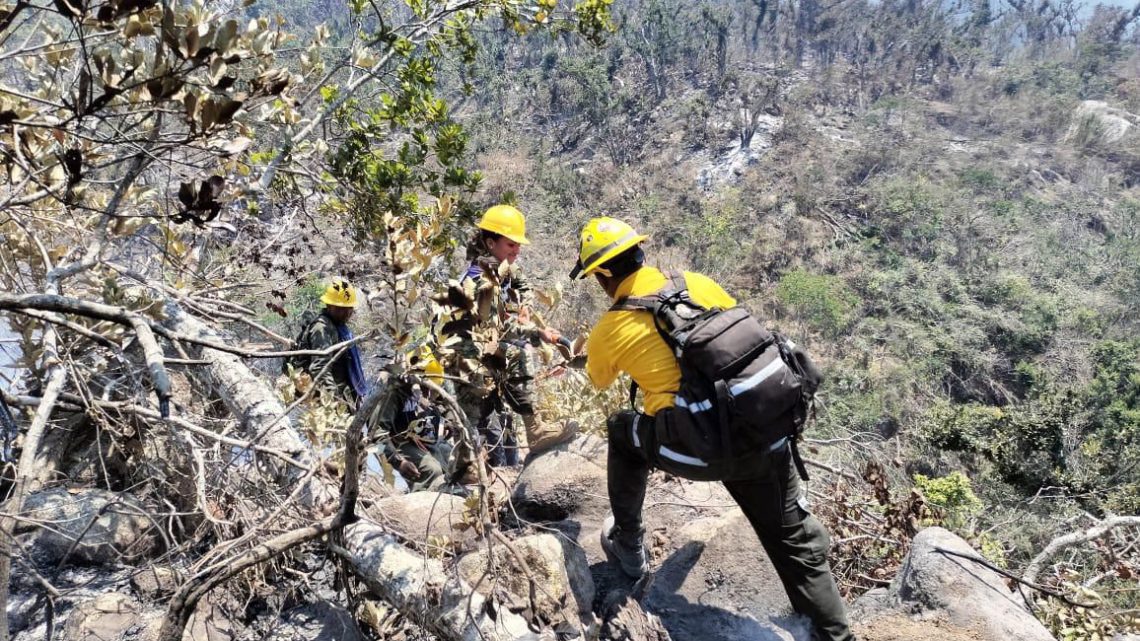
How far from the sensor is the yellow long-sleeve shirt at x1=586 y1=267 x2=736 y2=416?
224 centimetres

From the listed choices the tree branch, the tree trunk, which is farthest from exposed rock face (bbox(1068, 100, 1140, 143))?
the tree trunk

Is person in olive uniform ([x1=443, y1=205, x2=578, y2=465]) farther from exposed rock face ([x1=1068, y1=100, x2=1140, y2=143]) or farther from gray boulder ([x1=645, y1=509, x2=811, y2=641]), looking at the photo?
exposed rock face ([x1=1068, y1=100, x2=1140, y2=143])

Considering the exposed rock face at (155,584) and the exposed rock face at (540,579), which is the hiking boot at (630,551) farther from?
the exposed rock face at (155,584)

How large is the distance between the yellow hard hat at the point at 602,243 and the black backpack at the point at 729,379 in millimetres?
193

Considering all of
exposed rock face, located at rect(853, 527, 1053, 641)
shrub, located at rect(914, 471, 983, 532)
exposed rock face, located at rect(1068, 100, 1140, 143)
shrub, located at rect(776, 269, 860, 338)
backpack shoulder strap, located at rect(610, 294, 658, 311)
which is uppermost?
backpack shoulder strap, located at rect(610, 294, 658, 311)

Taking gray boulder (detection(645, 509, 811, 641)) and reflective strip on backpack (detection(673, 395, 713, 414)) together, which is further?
gray boulder (detection(645, 509, 811, 641))

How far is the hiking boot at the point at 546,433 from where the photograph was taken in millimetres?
3785

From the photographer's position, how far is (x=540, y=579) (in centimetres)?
217

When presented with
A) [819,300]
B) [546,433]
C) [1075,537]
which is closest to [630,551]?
[546,433]

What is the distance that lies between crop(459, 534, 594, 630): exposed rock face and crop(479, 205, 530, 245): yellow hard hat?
1.36 metres

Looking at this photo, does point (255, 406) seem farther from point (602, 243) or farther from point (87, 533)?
point (602, 243)

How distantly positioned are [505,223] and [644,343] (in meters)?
1.13

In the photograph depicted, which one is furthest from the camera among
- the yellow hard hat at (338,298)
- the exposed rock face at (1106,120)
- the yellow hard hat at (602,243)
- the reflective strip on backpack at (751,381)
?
the exposed rock face at (1106,120)

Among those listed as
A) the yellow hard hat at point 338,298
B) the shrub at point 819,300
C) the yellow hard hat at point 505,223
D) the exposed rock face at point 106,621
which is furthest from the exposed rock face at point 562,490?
the shrub at point 819,300
